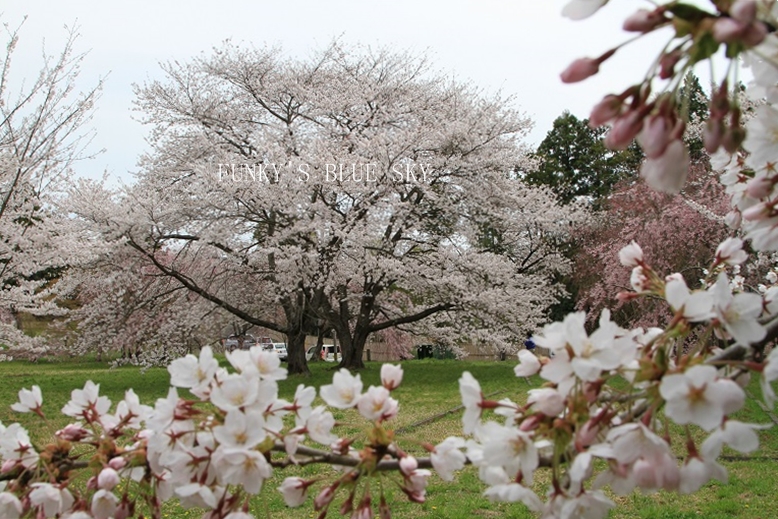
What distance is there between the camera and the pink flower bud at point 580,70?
63 cm

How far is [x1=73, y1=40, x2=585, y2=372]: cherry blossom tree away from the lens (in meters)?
13.5

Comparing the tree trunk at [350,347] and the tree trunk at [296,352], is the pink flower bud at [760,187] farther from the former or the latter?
the tree trunk at [350,347]

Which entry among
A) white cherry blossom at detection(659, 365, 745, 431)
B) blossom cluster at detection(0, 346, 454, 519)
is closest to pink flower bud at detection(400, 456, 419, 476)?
blossom cluster at detection(0, 346, 454, 519)

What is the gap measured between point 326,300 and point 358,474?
14638 millimetres

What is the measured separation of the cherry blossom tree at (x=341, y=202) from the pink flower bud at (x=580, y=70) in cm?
1217

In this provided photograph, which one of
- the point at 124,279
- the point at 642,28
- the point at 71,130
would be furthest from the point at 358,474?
the point at 124,279

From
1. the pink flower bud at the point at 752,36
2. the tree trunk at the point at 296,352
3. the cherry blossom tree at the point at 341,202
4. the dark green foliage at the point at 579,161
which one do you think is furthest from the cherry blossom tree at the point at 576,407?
the dark green foliage at the point at 579,161

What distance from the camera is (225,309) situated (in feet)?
47.6

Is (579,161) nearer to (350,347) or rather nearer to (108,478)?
(350,347)

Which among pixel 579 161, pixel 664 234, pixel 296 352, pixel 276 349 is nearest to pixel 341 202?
pixel 296 352

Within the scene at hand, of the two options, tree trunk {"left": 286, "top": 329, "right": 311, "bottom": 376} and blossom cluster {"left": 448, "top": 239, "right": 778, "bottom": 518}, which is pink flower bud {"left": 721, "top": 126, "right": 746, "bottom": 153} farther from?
tree trunk {"left": 286, "top": 329, "right": 311, "bottom": 376}

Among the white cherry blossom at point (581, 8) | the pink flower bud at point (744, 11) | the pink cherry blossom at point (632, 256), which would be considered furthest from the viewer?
the pink cherry blossom at point (632, 256)

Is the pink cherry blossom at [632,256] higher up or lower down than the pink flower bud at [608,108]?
lower down

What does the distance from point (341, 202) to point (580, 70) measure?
1374 cm
